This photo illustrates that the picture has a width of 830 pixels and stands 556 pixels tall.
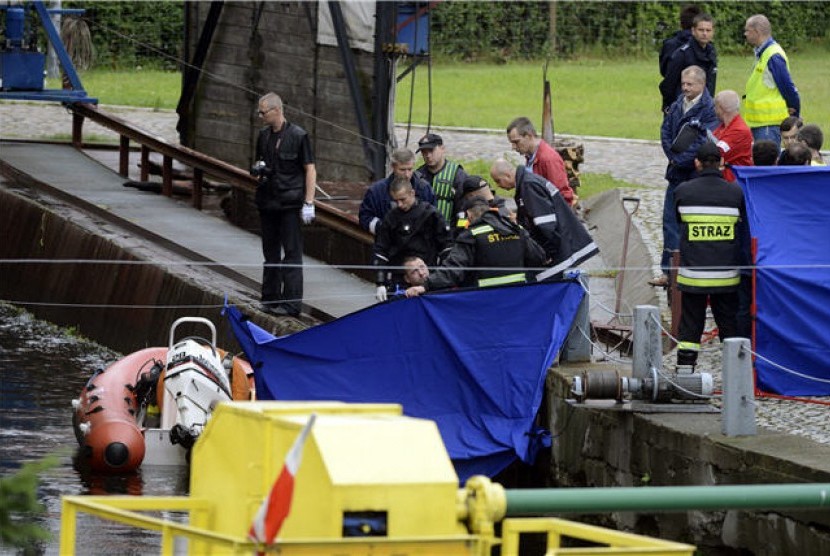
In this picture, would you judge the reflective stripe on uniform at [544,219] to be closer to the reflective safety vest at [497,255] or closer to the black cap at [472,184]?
the reflective safety vest at [497,255]

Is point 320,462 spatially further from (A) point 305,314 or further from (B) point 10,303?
(B) point 10,303

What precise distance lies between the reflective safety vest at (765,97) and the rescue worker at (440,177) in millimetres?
2744

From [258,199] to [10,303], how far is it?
19.1ft

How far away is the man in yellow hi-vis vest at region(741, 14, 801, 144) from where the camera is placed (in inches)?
603

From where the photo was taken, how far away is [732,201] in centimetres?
1204

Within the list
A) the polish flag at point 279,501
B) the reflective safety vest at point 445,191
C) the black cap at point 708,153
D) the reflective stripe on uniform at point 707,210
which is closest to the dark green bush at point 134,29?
the reflective safety vest at point 445,191

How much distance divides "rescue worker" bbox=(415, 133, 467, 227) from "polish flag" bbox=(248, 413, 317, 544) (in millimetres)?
9238

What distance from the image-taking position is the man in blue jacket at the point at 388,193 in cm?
1383

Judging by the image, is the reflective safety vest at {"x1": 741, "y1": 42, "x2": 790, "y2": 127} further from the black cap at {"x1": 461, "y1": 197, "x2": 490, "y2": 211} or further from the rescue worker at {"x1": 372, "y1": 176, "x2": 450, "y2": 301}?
the black cap at {"x1": 461, "y1": 197, "x2": 490, "y2": 211}

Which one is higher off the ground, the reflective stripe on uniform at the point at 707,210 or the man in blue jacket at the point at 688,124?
the man in blue jacket at the point at 688,124

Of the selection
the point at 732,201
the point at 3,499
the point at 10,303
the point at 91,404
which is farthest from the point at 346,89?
the point at 3,499

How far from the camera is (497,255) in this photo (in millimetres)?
12680

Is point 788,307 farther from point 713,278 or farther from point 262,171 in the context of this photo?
point 262,171

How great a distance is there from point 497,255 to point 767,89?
13.1 ft
